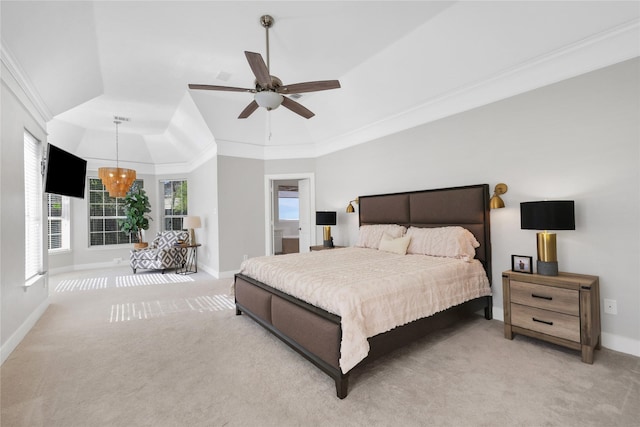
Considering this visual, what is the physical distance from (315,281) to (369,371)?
0.81 m

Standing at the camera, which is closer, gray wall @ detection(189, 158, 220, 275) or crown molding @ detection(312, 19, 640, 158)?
crown molding @ detection(312, 19, 640, 158)

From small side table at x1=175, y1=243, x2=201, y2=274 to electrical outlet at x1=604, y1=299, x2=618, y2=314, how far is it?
21.4ft

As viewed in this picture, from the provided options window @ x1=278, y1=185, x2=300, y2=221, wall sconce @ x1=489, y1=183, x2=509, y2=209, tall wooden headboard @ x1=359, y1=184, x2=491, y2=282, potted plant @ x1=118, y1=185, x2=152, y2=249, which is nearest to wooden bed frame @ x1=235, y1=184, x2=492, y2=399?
tall wooden headboard @ x1=359, y1=184, x2=491, y2=282

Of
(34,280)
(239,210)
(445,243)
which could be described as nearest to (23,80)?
(34,280)

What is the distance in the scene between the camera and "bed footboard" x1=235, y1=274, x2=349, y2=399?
200 cm

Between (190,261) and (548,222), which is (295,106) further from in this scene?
→ (190,261)

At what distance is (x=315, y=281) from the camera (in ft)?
7.93

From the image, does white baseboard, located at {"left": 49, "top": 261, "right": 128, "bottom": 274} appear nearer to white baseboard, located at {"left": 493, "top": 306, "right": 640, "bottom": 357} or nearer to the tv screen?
the tv screen

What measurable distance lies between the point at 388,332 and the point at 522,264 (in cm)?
170

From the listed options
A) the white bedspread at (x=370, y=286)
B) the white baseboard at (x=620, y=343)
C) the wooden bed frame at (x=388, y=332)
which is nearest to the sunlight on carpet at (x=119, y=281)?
the wooden bed frame at (x=388, y=332)

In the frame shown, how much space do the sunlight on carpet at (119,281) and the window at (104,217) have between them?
1887 mm

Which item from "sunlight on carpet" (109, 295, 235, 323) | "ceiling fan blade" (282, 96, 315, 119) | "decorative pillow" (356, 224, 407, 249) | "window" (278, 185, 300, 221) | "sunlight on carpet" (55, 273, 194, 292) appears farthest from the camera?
"window" (278, 185, 300, 221)

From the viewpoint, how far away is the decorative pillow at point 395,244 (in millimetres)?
3756

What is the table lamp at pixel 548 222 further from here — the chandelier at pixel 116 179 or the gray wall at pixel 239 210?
the chandelier at pixel 116 179
